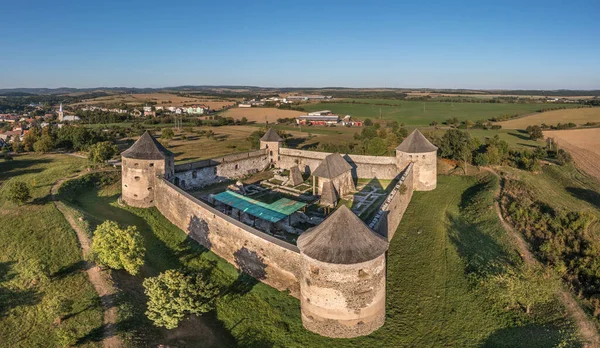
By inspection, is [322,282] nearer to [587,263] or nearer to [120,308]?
[120,308]

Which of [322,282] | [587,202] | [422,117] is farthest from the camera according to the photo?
[422,117]

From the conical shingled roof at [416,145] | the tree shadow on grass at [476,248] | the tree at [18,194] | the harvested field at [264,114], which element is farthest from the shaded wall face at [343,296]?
the harvested field at [264,114]

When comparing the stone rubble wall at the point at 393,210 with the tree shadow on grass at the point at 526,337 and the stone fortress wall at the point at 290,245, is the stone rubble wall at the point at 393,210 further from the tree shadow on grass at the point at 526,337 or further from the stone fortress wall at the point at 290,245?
the tree shadow on grass at the point at 526,337

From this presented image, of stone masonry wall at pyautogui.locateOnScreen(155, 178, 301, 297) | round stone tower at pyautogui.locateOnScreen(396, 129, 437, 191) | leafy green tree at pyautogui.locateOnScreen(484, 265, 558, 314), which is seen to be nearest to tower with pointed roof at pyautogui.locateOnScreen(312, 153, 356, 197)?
round stone tower at pyautogui.locateOnScreen(396, 129, 437, 191)

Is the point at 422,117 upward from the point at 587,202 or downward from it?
upward

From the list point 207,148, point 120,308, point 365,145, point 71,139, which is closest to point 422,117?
point 365,145

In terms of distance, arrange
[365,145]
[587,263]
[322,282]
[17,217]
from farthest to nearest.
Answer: [365,145] → [17,217] → [587,263] → [322,282]

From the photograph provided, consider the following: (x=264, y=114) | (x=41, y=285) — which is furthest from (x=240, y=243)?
(x=264, y=114)

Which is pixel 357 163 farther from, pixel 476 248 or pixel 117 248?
pixel 117 248
